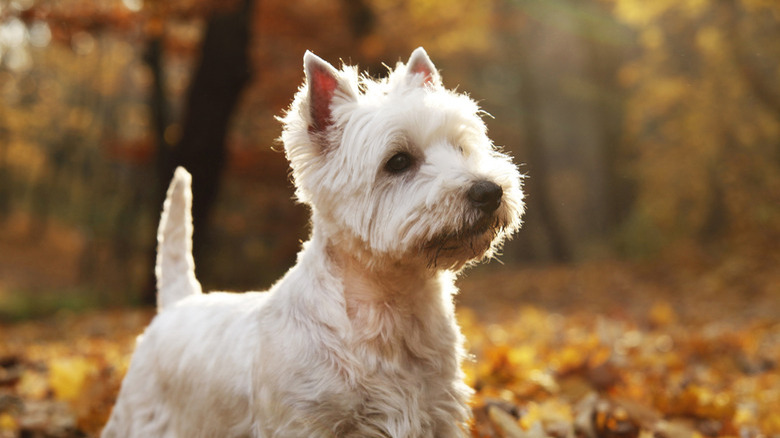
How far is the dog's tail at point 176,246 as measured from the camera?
3459 millimetres

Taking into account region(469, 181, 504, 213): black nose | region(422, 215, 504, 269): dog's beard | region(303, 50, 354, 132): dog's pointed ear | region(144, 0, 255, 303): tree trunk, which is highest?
region(144, 0, 255, 303): tree trunk

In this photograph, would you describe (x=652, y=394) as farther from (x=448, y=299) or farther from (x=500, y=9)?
(x=500, y=9)

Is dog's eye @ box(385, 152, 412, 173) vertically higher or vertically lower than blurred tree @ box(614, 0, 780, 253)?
lower

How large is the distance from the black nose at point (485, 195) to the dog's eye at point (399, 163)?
306 millimetres

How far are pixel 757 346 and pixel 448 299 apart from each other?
4.74m

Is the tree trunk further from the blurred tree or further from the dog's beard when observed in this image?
the dog's beard

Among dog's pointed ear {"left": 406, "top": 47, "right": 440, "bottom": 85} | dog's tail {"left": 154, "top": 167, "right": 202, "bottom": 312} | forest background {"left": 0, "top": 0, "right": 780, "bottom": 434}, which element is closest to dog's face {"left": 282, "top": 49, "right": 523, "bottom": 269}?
dog's pointed ear {"left": 406, "top": 47, "right": 440, "bottom": 85}

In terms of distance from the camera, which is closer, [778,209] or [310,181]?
[310,181]

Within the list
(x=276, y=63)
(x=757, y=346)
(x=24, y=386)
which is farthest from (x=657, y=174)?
(x=24, y=386)

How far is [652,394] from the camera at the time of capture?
13.2ft

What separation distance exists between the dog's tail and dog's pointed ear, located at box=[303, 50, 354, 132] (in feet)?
3.32

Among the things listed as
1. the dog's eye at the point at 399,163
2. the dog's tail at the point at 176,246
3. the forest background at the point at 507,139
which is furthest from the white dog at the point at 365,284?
the forest background at the point at 507,139

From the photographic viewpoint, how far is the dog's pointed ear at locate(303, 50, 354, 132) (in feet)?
8.75

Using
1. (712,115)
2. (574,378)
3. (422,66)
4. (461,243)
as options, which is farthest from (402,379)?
(712,115)
